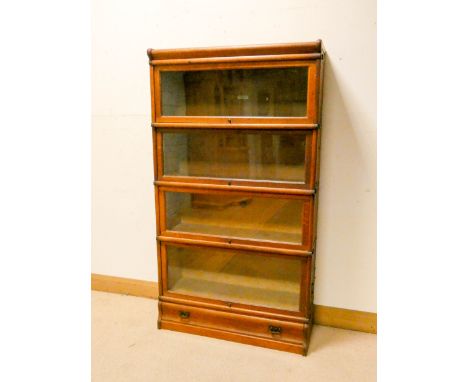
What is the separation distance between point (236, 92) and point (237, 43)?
28 centimetres

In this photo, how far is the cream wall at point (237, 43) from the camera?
1771 millimetres

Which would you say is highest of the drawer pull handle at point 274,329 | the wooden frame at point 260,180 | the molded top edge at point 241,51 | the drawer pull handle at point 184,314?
the molded top edge at point 241,51

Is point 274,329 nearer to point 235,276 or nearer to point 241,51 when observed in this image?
point 235,276

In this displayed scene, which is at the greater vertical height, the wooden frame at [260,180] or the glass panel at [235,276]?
the wooden frame at [260,180]

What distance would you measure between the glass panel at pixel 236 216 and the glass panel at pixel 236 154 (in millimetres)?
122

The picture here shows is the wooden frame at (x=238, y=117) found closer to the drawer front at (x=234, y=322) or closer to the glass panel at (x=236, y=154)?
the glass panel at (x=236, y=154)

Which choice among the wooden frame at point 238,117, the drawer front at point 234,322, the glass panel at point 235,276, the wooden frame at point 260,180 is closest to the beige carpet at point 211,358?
the drawer front at point 234,322

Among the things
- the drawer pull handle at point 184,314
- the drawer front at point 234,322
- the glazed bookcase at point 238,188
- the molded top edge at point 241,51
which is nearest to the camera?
Result: the molded top edge at point 241,51

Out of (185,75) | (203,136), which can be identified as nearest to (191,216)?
(203,136)

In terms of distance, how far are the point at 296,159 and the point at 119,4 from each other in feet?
4.47

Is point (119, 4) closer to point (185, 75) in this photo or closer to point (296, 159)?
point (185, 75)

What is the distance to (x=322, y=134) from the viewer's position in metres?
1.87

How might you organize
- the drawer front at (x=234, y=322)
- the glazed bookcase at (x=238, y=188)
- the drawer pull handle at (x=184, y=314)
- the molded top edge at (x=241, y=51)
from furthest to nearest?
the drawer pull handle at (x=184, y=314) < the drawer front at (x=234, y=322) < the glazed bookcase at (x=238, y=188) < the molded top edge at (x=241, y=51)

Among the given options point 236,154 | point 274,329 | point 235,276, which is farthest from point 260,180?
point 274,329
